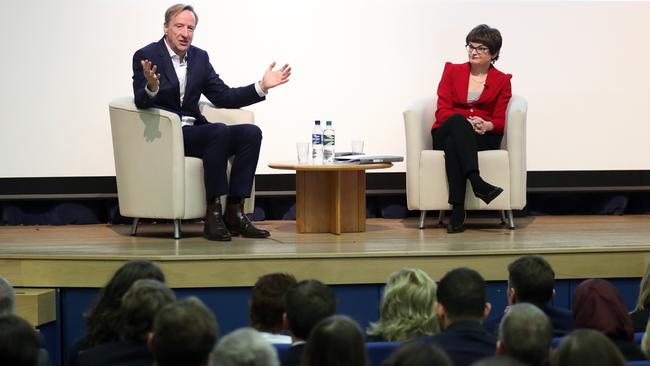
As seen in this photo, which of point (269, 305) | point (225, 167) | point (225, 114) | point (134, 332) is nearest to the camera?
point (134, 332)

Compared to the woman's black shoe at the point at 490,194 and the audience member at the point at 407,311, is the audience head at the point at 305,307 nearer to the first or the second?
the audience member at the point at 407,311

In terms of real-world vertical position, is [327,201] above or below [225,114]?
below

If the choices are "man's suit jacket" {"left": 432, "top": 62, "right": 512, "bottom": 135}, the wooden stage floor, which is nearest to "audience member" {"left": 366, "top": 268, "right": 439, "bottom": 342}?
the wooden stage floor

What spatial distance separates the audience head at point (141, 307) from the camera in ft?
8.40

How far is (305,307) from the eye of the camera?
262 cm

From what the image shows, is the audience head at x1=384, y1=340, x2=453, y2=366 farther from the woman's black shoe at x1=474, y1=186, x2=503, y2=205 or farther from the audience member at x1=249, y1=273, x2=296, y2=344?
the woman's black shoe at x1=474, y1=186, x2=503, y2=205

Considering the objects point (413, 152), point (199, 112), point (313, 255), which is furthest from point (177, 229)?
point (413, 152)

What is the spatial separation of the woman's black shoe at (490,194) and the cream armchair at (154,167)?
1.36 meters

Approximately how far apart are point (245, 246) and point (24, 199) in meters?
1.93

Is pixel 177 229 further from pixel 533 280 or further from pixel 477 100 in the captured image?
pixel 533 280

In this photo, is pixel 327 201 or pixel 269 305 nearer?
pixel 269 305

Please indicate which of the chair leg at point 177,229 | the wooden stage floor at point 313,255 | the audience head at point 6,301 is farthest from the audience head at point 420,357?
the chair leg at point 177,229

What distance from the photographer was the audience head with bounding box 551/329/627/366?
2.01m

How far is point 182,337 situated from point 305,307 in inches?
20.6
